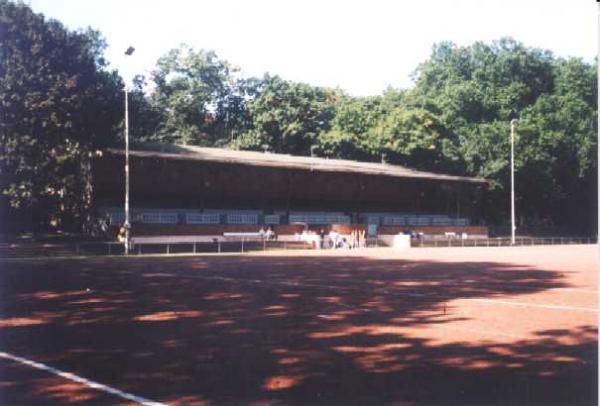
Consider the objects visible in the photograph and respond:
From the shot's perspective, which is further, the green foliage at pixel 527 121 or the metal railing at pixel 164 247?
the green foliage at pixel 527 121

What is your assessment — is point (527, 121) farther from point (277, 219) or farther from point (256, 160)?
point (256, 160)

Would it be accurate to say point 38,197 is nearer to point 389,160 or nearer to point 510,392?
point 510,392

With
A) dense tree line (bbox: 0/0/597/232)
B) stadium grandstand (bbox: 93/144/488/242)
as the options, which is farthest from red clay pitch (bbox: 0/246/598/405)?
dense tree line (bbox: 0/0/597/232)

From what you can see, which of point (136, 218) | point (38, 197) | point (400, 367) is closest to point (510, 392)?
point (400, 367)

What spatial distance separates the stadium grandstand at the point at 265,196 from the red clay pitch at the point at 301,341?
19.8 m

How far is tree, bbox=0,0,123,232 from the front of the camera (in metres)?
30.2

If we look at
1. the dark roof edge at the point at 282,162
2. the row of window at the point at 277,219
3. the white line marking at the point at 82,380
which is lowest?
the white line marking at the point at 82,380

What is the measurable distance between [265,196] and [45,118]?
15355 millimetres

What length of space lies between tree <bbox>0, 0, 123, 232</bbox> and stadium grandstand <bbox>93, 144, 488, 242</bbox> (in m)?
2.08

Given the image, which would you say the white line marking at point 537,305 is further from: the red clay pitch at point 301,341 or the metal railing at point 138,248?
the metal railing at point 138,248

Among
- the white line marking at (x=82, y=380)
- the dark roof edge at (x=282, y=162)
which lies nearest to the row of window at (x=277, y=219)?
the dark roof edge at (x=282, y=162)

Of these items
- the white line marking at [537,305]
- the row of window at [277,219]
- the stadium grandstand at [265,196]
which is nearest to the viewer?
the white line marking at [537,305]

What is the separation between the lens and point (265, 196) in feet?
138

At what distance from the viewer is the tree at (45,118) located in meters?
30.2
